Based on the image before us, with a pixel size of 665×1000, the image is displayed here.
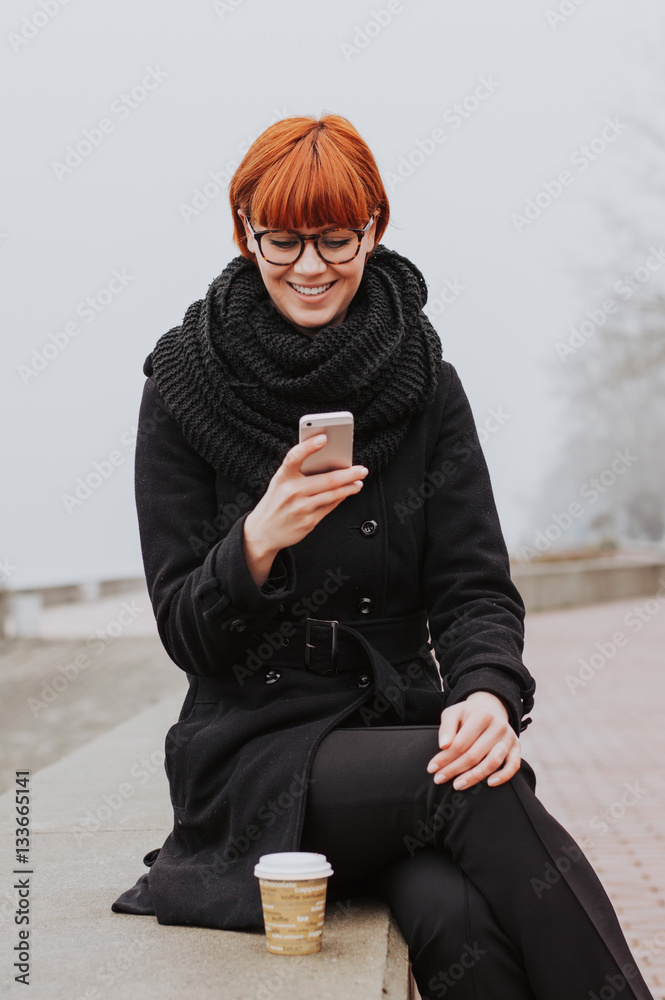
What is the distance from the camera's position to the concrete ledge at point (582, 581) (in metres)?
19.0

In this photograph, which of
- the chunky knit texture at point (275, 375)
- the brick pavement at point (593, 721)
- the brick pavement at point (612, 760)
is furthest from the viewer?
the brick pavement at point (593, 721)

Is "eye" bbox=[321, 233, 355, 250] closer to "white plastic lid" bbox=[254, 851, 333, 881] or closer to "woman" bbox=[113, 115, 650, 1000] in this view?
"woman" bbox=[113, 115, 650, 1000]

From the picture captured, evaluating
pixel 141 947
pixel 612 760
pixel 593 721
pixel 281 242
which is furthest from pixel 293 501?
pixel 593 721

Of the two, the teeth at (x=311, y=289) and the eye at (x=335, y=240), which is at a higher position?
the eye at (x=335, y=240)

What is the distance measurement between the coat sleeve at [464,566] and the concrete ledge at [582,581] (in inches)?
623

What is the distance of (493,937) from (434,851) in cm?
21

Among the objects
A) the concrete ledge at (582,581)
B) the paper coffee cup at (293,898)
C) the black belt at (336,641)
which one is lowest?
the concrete ledge at (582,581)

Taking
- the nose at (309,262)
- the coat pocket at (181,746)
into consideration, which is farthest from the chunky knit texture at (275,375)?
the coat pocket at (181,746)

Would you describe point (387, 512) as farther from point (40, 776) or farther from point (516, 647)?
point (40, 776)

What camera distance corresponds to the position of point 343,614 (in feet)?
7.60

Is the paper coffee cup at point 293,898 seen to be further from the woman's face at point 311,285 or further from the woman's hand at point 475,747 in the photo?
the woman's face at point 311,285

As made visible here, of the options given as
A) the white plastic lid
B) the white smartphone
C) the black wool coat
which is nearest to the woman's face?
the black wool coat

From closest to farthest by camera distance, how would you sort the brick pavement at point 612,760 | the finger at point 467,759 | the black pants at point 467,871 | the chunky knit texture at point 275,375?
the black pants at point 467,871 → the finger at point 467,759 → the chunky knit texture at point 275,375 → the brick pavement at point 612,760

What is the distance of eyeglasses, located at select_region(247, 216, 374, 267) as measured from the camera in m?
2.26
